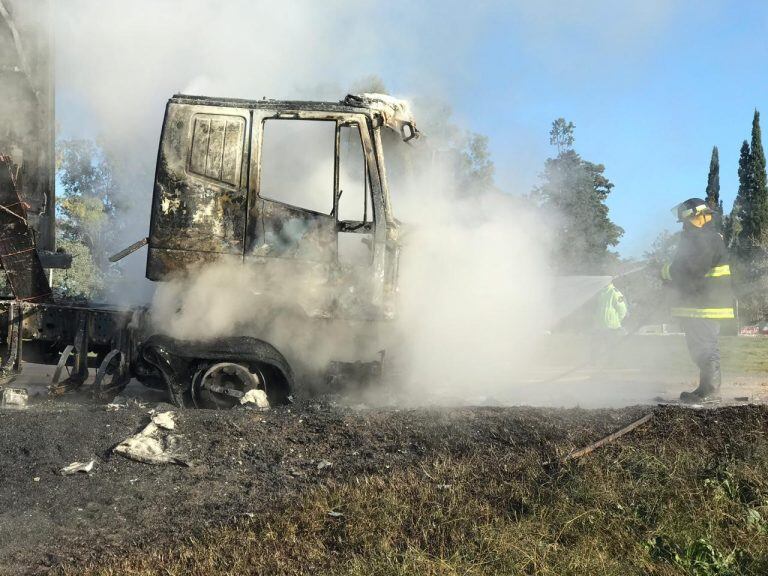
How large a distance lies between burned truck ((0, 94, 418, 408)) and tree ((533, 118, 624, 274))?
4457 millimetres

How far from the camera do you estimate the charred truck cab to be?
5.49 metres

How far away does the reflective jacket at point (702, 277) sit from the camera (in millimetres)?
6770

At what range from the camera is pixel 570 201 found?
40.3ft

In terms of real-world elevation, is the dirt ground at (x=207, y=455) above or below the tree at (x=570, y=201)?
below

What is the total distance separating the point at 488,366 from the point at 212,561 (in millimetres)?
6017

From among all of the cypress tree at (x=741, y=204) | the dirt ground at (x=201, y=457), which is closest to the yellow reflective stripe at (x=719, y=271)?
the dirt ground at (x=201, y=457)

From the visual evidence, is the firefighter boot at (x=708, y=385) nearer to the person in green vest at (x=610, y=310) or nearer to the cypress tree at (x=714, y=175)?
the person in green vest at (x=610, y=310)

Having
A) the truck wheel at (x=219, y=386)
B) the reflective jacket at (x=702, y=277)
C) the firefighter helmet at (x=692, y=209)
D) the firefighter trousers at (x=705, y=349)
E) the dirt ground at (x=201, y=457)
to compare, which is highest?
the firefighter helmet at (x=692, y=209)

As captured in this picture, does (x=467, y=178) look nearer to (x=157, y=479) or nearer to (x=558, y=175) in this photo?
(x=157, y=479)

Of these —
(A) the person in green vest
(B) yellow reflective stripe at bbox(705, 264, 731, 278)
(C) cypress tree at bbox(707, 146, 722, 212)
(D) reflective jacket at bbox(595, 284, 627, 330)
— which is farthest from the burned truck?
(C) cypress tree at bbox(707, 146, 722, 212)

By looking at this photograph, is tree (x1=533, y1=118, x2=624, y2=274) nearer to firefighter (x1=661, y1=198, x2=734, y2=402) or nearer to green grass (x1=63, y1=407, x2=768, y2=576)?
firefighter (x1=661, y1=198, x2=734, y2=402)

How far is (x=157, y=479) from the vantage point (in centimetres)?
409

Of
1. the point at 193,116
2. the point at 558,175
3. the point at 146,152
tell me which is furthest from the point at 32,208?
the point at 558,175

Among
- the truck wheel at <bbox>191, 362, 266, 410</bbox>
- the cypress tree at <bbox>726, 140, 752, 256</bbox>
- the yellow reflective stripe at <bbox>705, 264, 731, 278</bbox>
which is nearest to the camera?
the truck wheel at <bbox>191, 362, 266, 410</bbox>
